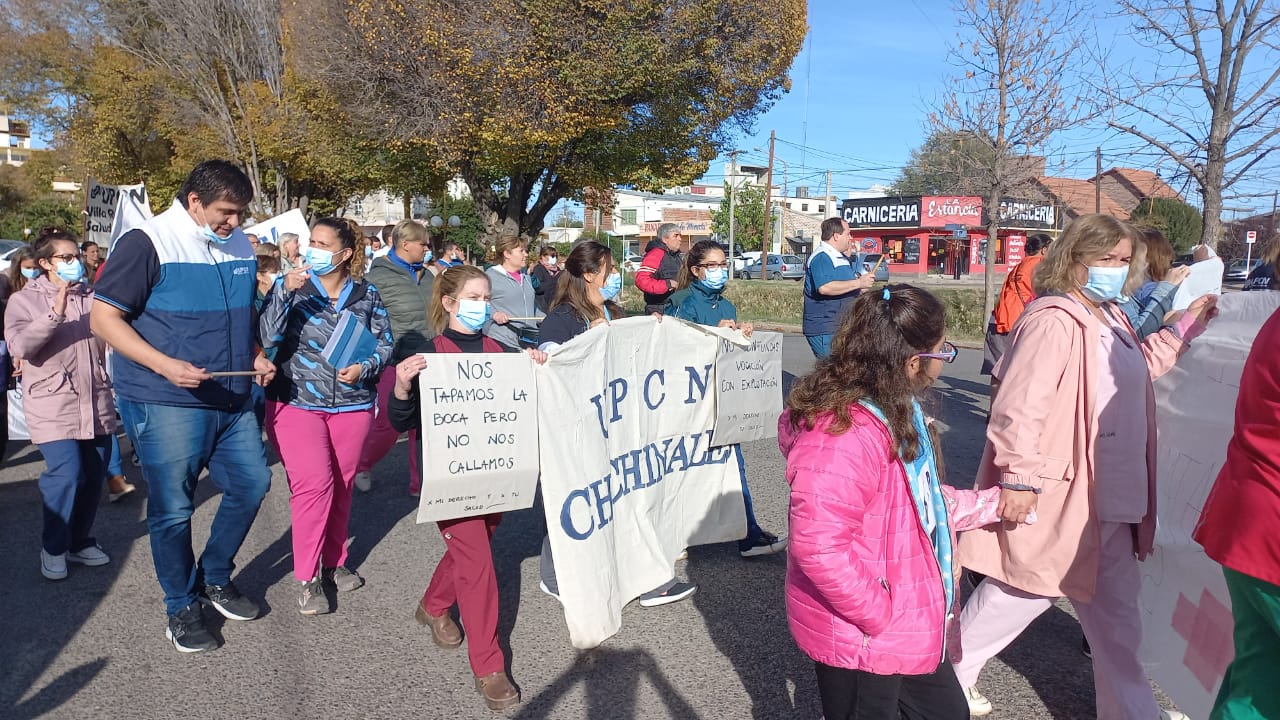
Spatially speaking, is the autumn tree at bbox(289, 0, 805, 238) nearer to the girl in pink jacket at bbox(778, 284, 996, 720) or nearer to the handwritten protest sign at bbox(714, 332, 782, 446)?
the handwritten protest sign at bbox(714, 332, 782, 446)

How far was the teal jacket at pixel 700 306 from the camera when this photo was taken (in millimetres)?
5062

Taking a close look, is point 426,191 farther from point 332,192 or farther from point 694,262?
point 694,262

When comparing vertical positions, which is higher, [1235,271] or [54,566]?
[1235,271]

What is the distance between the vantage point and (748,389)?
15.9 ft

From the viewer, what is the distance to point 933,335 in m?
A: 2.34

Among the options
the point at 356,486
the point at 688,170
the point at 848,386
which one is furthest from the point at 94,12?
the point at 848,386

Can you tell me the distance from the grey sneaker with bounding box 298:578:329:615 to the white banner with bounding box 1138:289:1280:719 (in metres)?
3.57

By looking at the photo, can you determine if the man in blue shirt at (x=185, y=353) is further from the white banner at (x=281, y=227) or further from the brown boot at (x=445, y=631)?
the white banner at (x=281, y=227)

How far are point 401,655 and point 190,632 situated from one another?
3.08ft

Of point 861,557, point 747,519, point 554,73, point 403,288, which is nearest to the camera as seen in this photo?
point 861,557

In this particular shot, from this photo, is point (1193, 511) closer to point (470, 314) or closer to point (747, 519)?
point (747, 519)

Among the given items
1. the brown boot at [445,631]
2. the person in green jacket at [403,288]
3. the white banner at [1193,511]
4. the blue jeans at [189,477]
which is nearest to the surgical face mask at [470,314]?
the blue jeans at [189,477]

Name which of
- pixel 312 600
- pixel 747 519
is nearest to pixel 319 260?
pixel 312 600

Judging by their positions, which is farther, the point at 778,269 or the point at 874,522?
the point at 778,269
